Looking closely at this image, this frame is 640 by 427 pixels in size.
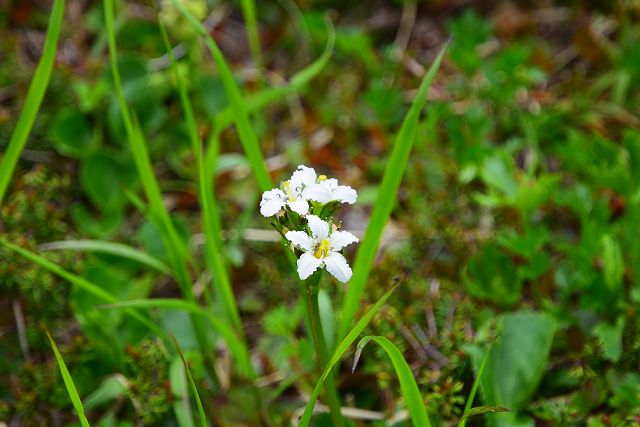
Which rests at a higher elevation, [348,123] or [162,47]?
[162,47]

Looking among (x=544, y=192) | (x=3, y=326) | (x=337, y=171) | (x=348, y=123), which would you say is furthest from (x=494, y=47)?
(x=3, y=326)

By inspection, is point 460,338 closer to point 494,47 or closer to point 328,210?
point 328,210

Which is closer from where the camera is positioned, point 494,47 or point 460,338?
point 460,338

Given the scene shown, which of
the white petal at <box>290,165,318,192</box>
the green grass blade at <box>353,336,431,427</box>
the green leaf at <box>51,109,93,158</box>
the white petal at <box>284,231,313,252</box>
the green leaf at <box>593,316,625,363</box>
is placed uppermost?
the green leaf at <box>51,109,93,158</box>

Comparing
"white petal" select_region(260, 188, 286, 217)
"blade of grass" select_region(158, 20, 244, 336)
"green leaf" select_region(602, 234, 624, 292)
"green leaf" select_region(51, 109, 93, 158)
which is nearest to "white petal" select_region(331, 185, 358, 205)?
"white petal" select_region(260, 188, 286, 217)

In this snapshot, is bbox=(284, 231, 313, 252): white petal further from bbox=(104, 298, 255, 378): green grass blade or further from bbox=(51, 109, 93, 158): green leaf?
bbox=(51, 109, 93, 158): green leaf

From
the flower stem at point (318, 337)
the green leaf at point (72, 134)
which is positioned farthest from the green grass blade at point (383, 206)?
the green leaf at point (72, 134)

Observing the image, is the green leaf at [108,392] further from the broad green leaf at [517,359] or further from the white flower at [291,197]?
the broad green leaf at [517,359]
